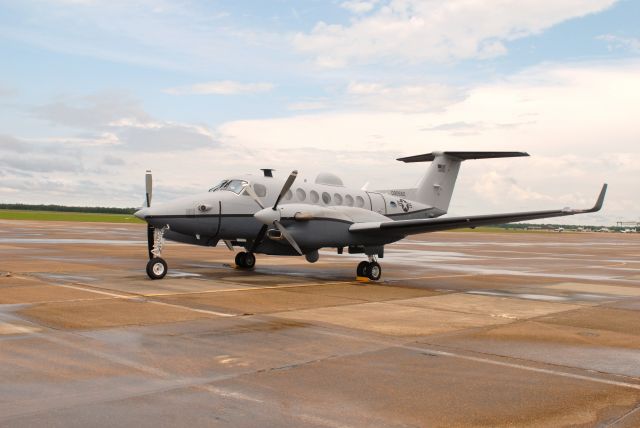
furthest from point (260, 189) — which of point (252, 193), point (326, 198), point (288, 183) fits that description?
point (326, 198)

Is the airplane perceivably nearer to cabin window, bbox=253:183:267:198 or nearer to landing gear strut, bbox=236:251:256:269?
cabin window, bbox=253:183:267:198

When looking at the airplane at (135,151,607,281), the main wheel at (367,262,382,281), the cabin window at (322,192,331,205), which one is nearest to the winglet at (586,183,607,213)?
the airplane at (135,151,607,281)

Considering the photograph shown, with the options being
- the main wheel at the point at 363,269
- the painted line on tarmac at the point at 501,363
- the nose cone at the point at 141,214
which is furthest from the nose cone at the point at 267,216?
the painted line on tarmac at the point at 501,363

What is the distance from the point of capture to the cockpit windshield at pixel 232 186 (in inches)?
730

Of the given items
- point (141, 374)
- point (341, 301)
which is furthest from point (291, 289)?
point (141, 374)

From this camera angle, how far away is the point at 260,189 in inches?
744

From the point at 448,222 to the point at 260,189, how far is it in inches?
239

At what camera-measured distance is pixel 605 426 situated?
531cm

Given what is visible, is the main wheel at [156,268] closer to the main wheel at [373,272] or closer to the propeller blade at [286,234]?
the propeller blade at [286,234]

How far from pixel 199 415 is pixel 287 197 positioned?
14017 mm

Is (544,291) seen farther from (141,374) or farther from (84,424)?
(84,424)

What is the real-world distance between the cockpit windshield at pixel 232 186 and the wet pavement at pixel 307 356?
3665mm

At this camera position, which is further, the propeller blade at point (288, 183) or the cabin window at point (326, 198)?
the cabin window at point (326, 198)

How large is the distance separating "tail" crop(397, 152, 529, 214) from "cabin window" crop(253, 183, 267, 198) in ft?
27.4
